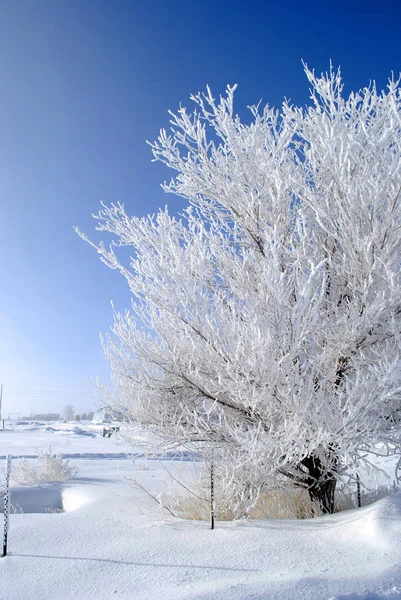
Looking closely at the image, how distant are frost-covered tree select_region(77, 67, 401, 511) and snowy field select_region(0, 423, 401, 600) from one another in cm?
63

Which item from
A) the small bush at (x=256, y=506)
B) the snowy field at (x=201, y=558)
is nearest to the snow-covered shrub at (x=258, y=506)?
the small bush at (x=256, y=506)

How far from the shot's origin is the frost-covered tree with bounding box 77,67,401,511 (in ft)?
12.9

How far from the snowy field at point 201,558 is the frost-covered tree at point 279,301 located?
2.08 feet

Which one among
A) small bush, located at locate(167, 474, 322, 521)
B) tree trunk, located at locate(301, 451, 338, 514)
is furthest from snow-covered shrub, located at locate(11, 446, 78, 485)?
tree trunk, located at locate(301, 451, 338, 514)

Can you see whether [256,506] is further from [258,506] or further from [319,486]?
[319,486]

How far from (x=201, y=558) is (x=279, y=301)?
93.9 inches

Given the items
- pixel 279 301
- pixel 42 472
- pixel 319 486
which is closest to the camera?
pixel 279 301

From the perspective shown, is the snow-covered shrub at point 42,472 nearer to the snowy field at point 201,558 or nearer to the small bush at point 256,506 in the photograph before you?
the snowy field at point 201,558

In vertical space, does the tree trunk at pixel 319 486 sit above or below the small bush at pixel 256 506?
above

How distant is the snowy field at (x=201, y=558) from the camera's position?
307cm

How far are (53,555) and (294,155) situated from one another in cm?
534

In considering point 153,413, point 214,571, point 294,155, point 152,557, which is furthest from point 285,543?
point 294,155

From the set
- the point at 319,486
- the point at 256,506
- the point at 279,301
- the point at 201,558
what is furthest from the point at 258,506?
the point at 279,301

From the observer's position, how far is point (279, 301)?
3.68 metres
